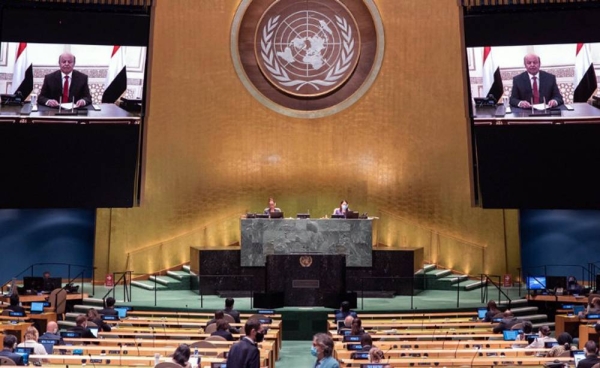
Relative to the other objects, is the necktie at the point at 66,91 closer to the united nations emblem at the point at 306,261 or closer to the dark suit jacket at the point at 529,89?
the united nations emblem at the point at 306,261

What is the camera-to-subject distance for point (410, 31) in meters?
22.2

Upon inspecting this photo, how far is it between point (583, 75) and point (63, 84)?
1118 cm

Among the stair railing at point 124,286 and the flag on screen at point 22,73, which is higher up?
the flag on screen at point 22,73

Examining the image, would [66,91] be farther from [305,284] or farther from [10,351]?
[10,351]

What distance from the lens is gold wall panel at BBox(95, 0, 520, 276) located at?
21.8 metres

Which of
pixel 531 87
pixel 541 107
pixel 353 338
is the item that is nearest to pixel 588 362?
pixel 353 338

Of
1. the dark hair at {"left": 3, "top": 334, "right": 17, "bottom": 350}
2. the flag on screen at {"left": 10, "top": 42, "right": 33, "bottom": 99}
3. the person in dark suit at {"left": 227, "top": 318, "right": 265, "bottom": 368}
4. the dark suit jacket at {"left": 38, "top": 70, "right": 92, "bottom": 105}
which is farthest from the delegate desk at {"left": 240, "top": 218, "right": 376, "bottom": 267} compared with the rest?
the person in dark suit at {"left": 227, "top": 318, "right": 265, "bottom": 368}

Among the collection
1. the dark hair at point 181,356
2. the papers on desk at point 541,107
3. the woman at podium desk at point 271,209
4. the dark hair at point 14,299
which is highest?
the papers on desk at point 541,107

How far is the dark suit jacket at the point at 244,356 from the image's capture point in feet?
26.5

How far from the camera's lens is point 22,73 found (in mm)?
19547

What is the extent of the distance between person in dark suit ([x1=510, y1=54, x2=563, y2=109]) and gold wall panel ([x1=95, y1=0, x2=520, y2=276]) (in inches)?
112

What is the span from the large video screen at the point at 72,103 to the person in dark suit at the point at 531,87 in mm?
8020

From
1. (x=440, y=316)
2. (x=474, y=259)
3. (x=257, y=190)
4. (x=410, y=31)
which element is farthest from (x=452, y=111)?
(x=440, y=316)

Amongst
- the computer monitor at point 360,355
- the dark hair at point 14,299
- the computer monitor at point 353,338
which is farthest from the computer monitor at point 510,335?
the dark hair at point 14,299
